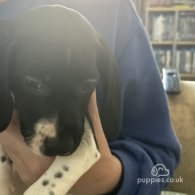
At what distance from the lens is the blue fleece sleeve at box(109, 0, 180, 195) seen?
0.83m

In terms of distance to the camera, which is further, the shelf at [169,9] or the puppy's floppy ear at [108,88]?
the shelf at [169,9]

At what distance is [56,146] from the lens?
0.58 metres

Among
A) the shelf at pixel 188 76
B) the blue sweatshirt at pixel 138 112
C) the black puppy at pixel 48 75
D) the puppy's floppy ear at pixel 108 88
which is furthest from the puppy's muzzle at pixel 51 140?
the shelf at pixel 188 76

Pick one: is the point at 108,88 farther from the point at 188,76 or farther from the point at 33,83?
the point at 188,76

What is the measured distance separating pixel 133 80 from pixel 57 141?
31cm

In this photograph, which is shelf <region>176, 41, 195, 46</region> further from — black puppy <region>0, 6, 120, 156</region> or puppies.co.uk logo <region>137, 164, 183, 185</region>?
black puppy <region>0, 6, 120, 156</region>

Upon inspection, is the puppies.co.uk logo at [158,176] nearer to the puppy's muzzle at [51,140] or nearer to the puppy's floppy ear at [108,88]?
the puppy's floppy ear at [108,88]

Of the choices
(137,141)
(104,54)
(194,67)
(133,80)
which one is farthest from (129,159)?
(194,67)

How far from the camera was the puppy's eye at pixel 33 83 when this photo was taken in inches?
23.5

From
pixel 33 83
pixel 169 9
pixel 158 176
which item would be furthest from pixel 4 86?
pixel 169 9

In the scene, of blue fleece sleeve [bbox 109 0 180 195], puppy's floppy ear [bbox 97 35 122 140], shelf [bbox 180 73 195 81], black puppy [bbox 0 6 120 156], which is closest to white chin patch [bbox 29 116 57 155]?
black puppy [bbox 0 6 120 156]

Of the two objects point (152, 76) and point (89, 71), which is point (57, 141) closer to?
point (89, 71)

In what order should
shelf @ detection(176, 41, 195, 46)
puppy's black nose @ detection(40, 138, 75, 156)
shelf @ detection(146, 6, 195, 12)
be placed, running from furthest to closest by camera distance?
shelf @ detection(176, 41, 195, 46) → shelf @ detection(146, 6, 195, 12) → puppy's black nose @ detection(40, 138, 75, 156)

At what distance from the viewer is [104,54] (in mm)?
671
